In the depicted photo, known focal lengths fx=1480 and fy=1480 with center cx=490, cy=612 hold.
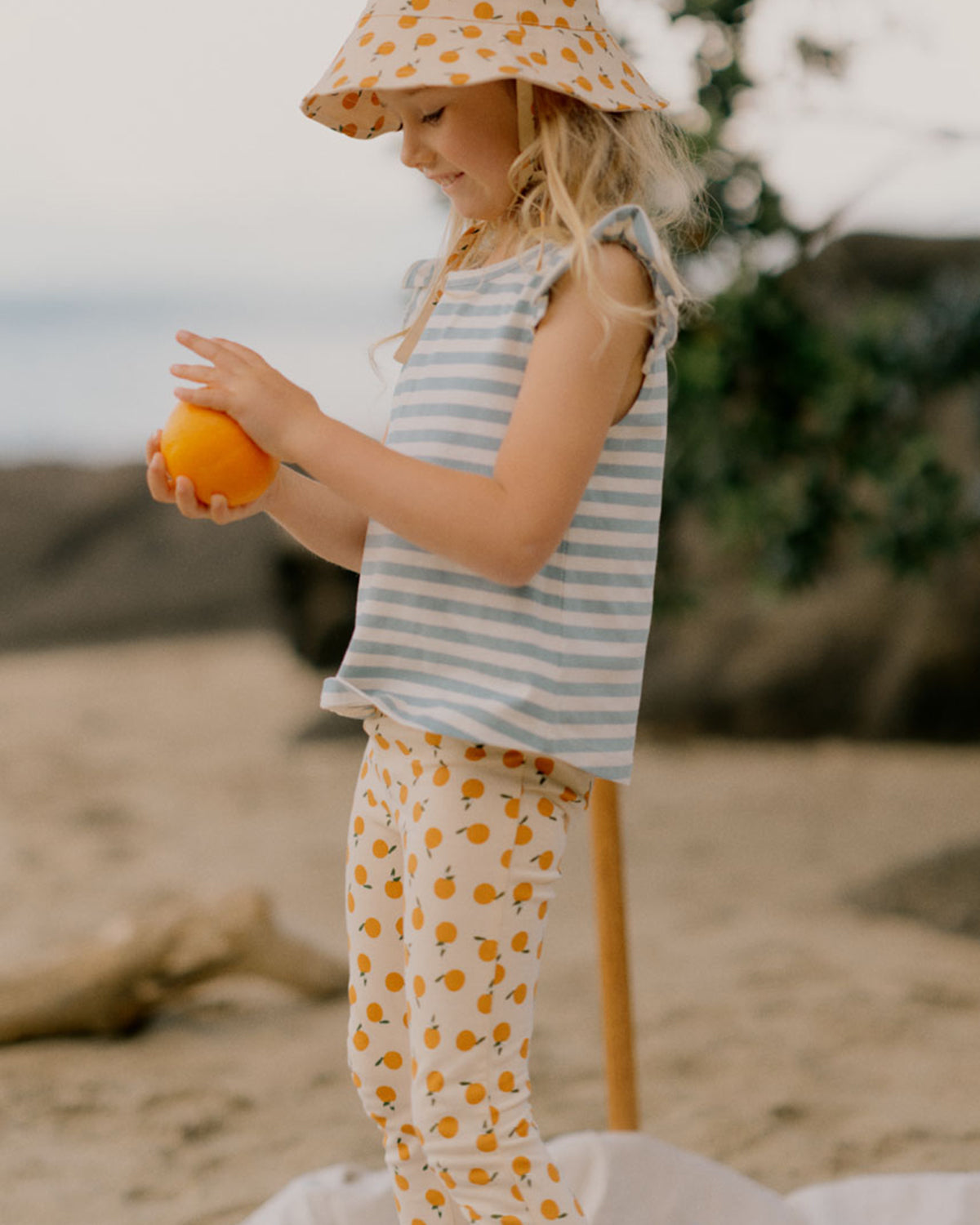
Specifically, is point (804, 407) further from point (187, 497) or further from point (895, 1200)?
point (187, 497)

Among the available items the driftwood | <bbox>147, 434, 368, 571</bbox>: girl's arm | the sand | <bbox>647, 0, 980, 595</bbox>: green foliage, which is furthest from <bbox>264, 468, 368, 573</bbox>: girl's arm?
the driftwood

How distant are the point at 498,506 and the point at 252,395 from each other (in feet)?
0.65

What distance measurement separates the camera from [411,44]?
1133mm

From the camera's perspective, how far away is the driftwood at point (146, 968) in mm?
2361

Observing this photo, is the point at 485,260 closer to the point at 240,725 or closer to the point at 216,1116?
the point at 216,1116

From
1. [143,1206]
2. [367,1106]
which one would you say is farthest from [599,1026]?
[367,1106]

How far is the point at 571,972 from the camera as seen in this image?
273cm

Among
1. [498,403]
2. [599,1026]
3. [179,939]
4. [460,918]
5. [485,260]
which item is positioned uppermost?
[485,260]

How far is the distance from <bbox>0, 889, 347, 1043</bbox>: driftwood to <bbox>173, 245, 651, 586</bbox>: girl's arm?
1.54 metres

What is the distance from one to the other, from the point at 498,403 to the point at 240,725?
3.87m

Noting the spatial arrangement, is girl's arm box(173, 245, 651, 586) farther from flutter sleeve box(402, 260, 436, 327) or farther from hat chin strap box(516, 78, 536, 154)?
flutter sleeve box(402, 260, 436, 327)

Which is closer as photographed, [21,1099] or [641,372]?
[641,372]

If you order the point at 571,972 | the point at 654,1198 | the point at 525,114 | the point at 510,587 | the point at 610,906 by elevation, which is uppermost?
the point at 525,114

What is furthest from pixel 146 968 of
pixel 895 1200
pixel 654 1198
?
pixel 895 1200
